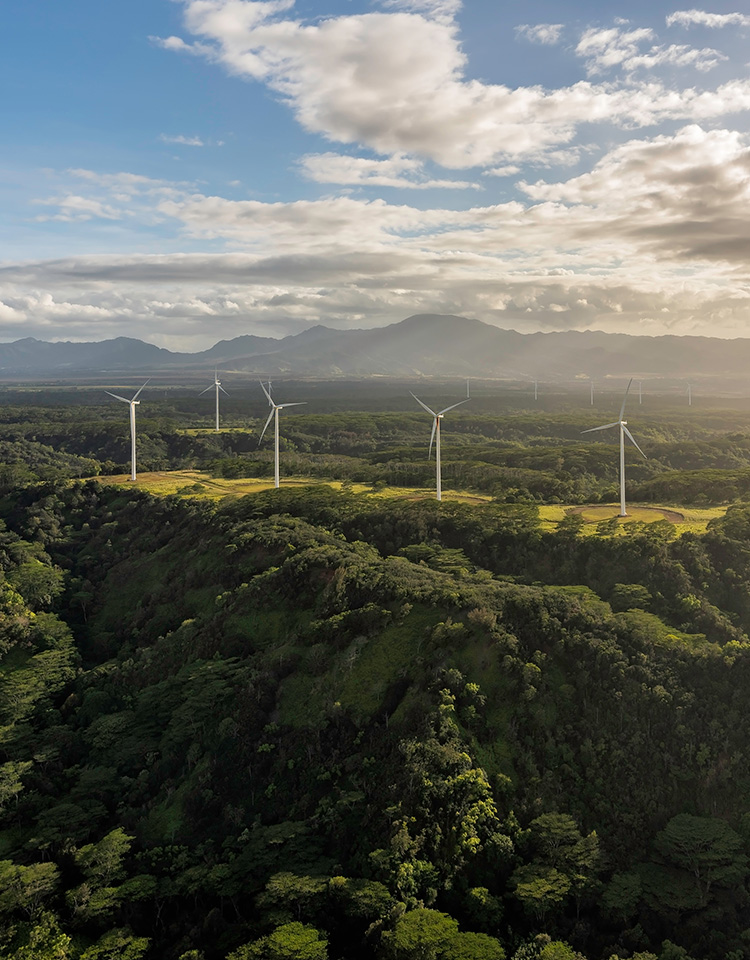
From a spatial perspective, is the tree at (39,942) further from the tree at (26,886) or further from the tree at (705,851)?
the tree at (705,851)

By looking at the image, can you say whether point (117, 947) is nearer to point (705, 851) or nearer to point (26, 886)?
point (26, 886)

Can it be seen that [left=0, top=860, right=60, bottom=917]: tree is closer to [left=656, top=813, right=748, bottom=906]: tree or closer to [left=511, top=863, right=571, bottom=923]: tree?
[left=511, top=863, right=571, bottom=923]: tree

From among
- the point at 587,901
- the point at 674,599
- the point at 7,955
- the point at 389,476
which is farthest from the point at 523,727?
the point at 389,476

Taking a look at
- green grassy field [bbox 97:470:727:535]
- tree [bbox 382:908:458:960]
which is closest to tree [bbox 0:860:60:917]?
tree [bbox 382:908:458:960]

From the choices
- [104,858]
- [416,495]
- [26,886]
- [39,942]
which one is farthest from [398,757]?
[416,495]

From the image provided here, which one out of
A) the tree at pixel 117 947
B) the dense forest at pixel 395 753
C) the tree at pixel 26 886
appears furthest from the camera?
the tree at pixel 26 886

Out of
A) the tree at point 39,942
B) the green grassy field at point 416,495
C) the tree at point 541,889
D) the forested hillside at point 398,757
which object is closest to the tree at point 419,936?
the forested hillside at point 398,757

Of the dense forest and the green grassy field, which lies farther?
the green grassy field
